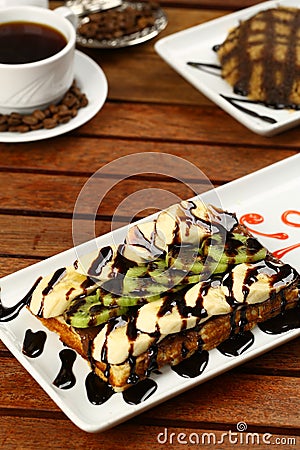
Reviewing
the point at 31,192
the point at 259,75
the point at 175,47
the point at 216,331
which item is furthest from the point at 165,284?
the point at 175,47

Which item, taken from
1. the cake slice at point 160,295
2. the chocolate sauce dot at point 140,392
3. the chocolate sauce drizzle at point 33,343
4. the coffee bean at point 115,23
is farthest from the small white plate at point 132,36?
the chocolate sauce dot at point 140,392

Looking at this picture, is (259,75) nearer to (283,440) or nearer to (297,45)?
(297,45)

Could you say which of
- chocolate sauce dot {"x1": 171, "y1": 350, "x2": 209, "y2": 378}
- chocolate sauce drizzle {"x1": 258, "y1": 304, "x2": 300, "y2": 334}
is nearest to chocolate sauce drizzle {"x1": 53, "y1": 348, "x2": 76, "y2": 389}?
chocolate sauce dot {"x1": 171, "y1": 350, "x2": 209, "y2": 378}

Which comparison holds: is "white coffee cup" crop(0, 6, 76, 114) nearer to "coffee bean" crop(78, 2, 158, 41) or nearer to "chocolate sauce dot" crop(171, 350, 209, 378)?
"coffee bean" crop(78, 2, 158, 41)

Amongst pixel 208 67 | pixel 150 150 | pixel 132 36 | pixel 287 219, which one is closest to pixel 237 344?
pixel 287 219

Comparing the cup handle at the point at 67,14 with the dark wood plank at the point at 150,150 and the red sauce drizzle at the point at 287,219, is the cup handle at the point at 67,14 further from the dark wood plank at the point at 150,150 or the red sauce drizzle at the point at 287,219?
the red sauce drizzle at the point at 287,219

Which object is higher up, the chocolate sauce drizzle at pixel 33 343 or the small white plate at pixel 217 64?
the small white plate at pixel 217 64
